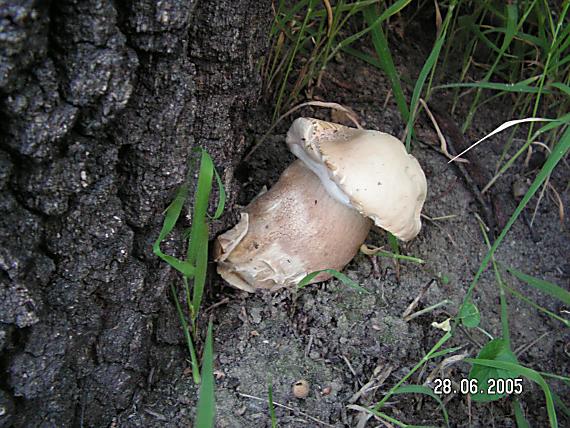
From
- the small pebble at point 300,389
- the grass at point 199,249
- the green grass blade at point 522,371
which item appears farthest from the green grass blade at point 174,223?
the green grass blade at point 522,371

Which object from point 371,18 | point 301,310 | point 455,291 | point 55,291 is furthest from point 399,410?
point 371,18

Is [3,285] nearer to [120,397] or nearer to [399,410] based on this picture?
[120,397]

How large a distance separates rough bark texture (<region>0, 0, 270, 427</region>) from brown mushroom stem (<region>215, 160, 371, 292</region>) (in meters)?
0.23

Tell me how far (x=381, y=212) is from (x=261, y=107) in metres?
0.62

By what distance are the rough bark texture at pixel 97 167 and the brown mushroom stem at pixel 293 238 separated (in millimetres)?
229

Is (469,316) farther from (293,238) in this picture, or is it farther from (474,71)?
(474,71)

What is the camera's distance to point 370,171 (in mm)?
1478

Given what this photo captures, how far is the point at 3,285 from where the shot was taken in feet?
3.71

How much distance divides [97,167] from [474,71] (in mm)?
1577

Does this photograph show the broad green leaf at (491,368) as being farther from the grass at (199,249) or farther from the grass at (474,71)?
the grass at (199,249)

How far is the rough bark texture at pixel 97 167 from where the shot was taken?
106 centimetres

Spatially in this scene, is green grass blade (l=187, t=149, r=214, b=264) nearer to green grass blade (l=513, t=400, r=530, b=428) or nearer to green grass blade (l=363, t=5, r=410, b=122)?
green grass blade (l=363, t=5, r=410, b=122)

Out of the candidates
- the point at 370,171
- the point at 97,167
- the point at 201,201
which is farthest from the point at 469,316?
the point at 97,167

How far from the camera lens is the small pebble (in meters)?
1.51
